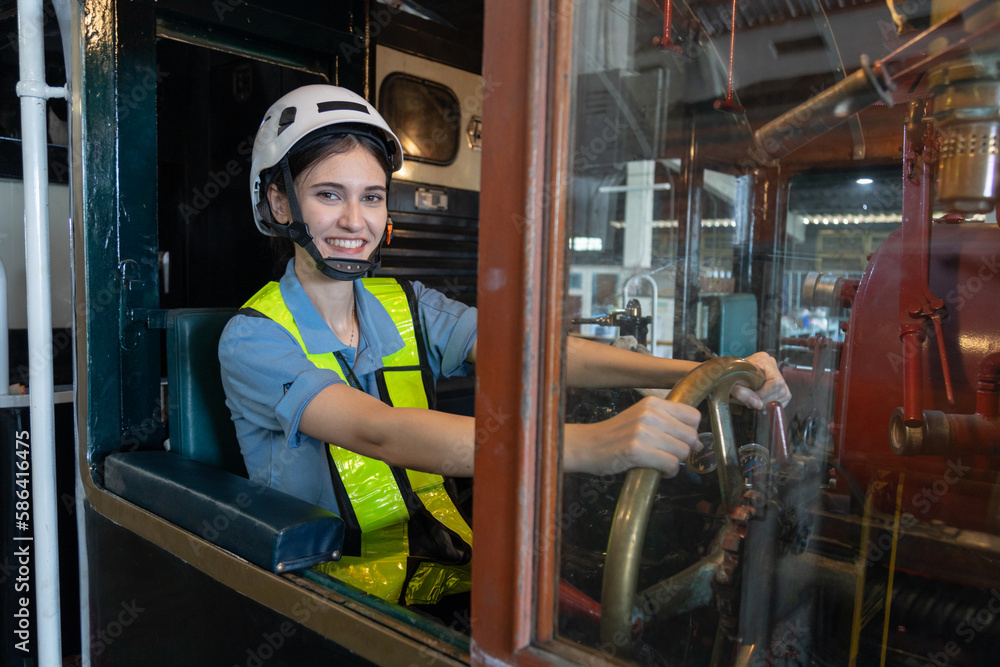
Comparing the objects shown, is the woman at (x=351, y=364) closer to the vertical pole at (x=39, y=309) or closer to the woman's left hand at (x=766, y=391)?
the woman's left hand at (x=766, y=391)

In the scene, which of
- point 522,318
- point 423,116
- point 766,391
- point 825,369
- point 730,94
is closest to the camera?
point 522,318

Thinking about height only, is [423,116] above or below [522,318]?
above

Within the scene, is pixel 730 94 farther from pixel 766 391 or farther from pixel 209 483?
pixel 209 483

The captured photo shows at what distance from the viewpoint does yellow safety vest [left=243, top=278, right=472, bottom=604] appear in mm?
1496

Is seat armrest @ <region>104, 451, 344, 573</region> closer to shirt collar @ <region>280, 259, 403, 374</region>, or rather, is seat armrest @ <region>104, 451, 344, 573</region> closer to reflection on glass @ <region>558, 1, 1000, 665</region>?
shirt collar @ <region>280, 259, 403, 374</region>

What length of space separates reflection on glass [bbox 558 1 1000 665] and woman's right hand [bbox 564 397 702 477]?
0.9 inches

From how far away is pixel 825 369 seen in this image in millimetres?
1896

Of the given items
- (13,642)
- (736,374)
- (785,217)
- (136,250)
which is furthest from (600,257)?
(13,642)

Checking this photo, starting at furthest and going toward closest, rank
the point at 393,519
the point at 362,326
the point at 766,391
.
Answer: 1. the point at 362,326
2. the point at 393,519
3. the point at 766,391

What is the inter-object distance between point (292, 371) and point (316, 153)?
56 cm

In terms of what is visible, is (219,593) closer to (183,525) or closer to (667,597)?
(183,525)

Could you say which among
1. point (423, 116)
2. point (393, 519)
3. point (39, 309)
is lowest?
point (393, 519)

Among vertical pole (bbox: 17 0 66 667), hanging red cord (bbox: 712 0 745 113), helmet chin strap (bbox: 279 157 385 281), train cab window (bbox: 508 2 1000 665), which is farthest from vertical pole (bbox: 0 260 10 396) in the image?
hanging red cord (bbox: 712 0 745 113)

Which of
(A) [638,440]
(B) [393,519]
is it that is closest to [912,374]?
(A) [638,440]
